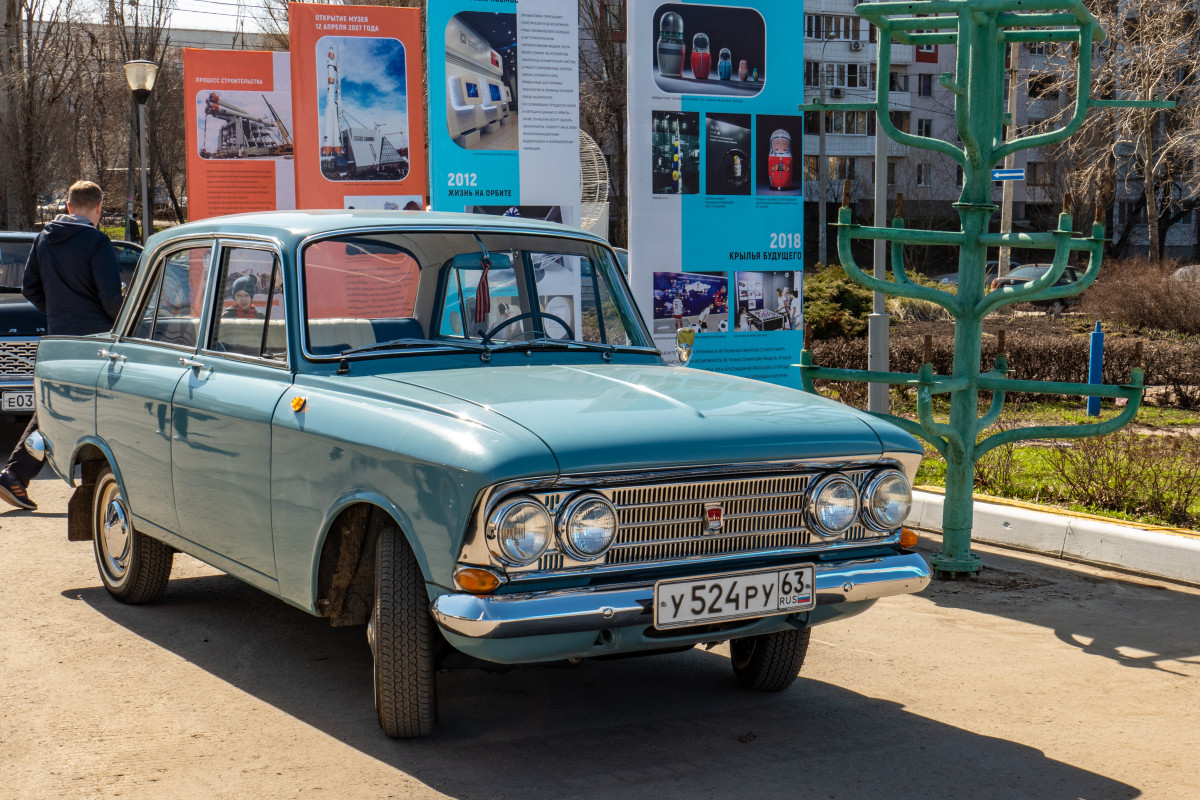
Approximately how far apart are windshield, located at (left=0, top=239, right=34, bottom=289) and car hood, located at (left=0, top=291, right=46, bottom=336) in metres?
0.72

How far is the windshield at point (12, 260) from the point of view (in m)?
12.6

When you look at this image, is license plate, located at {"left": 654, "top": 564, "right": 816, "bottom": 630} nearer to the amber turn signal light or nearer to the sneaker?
the amber turn signal light

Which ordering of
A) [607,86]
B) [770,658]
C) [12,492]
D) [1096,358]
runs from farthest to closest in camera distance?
[607,86] < [1096,358] < [12,492] < [770,658]

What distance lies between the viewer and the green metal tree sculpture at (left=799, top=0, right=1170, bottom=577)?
22.3ft

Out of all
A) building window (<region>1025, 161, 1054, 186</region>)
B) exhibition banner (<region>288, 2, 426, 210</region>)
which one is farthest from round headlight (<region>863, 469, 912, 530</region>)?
building window (<region>1025, 161, 1054, 186</region>)

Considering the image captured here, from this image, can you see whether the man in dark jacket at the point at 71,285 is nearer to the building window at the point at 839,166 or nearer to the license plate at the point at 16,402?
the license plate at the point at 16,402

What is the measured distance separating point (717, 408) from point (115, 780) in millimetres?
2285

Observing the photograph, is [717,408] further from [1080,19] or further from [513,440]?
[1080,19]

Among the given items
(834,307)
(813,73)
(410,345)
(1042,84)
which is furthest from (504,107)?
(813,73)

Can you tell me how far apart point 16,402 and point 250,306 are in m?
6.42

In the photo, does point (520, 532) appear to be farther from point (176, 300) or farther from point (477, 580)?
point (176, 300)

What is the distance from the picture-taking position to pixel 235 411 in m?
5.23

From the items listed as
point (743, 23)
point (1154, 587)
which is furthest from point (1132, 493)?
point (743, 23)

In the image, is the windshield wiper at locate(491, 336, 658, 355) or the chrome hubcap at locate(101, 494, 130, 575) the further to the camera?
the chrome hubcap at locate(101, 494, 130, 575)
